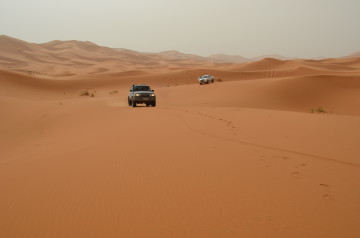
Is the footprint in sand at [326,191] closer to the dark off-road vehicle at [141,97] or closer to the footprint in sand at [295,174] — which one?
the footprint in sand at [295,174]

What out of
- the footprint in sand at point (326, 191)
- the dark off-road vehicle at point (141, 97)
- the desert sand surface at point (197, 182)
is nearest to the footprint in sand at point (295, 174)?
the desert sand surface at point (197, 182)

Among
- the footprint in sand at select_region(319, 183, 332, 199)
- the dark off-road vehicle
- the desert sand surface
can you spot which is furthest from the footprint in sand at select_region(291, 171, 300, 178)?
the dark off-road vehicle

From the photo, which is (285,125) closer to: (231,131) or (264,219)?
(231,131)

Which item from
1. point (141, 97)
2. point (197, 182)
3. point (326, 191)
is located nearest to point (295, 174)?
point (326, 191)

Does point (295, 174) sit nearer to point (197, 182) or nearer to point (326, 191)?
point (326, 191)

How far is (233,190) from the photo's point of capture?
15.1 ft

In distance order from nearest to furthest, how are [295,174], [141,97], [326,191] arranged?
[326,191], [295,174], [141,97]

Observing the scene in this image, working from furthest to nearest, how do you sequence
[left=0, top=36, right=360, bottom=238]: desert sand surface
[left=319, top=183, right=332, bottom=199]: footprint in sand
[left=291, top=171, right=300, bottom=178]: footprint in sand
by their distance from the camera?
[left=291, top=171, right=300, bottom=178]: footprint in sand
[left=319, top=183, right=332, bottom=199]: footprint in sand
[left=0, top=36, right=360, bottom=238]: desert sand surface

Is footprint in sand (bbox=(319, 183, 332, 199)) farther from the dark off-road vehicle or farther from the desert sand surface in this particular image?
the dark off-road vehicle

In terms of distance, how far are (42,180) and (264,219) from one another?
3.63m

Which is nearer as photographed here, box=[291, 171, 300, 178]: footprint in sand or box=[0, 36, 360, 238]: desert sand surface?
A: box=[0, 36, 360, 238]: desert sand surface


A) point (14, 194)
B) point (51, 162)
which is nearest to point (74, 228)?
point (14, 194)

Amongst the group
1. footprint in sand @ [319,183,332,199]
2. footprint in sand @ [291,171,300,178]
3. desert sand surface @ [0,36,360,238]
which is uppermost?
footprint in sand @ [319,183,332,199]

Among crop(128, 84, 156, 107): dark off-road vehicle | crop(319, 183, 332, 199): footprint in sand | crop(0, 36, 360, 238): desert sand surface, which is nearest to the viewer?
crop(0, 36, 360, 238): desert sand surface
